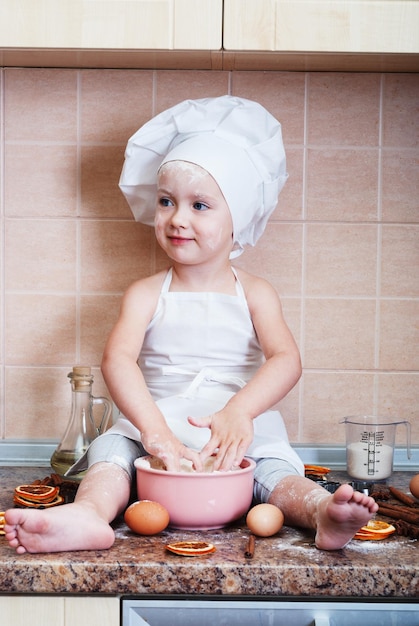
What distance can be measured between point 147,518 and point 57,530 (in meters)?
0.11

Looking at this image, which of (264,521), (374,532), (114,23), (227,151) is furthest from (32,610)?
(114,23)

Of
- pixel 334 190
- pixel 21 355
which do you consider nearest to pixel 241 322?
pixel 334 190

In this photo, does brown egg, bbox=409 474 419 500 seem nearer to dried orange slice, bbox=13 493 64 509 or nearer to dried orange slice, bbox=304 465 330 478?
dried orange slice, bbox=304 465 330 478

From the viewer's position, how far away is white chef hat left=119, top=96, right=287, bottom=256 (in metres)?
1.15

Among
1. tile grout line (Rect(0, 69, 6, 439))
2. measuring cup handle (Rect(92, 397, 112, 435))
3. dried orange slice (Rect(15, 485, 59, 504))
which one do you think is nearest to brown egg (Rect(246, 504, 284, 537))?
dried orange slice (Rect(15, 485, 59, 504))

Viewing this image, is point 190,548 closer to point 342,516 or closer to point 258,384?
point 342,516

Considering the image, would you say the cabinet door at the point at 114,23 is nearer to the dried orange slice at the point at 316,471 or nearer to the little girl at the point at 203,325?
the little girl at the point at 203,325


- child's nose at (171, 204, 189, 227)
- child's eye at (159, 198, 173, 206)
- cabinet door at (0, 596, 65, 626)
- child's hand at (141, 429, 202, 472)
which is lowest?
cabinet door at (0, 596, 65, 626)

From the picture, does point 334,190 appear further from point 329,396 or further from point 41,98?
point 41,98

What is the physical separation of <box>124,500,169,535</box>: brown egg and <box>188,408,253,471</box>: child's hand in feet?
0.31

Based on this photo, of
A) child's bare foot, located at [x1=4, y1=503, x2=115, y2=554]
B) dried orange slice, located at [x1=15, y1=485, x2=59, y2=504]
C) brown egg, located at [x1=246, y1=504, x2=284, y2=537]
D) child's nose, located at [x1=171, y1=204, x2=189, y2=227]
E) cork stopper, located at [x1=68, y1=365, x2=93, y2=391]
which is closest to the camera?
child's bare foot, located at [x1=4, y1=503, x2=115, y2=554]

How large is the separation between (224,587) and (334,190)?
2.52ft

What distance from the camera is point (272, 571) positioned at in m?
0.83

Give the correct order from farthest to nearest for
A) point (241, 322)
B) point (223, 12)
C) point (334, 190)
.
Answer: point (334, 190) → point (241, 322) → point (223, 12)
